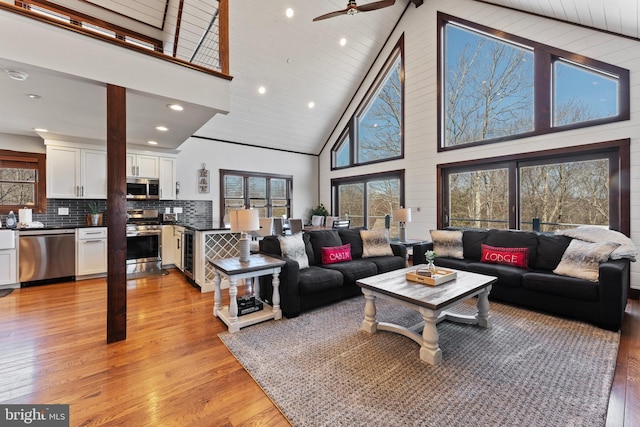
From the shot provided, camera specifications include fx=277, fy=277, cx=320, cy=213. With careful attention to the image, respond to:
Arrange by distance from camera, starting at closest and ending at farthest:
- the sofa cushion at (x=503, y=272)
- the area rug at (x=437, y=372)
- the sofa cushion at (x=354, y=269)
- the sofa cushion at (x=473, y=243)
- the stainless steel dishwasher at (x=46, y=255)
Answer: the area rug at (x=437, y=372), the sofa cushion at (x=503, y=272), the sofa cushion at (x=354, y=269), the sofa cushion at (x=473, y=243), the stainless steel dishwasher at (x=46, y=255)

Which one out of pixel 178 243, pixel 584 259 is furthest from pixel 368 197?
pixel 584 259

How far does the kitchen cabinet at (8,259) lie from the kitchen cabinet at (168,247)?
198cm

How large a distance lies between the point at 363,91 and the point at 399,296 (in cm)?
639

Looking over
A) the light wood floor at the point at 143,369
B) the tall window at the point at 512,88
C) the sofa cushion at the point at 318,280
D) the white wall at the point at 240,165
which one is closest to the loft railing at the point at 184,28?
the white wall at the point at 240,165

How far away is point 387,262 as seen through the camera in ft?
13.7

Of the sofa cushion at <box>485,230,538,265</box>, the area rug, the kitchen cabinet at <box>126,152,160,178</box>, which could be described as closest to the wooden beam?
the area rug

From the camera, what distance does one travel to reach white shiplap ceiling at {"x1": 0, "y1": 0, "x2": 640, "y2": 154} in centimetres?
357

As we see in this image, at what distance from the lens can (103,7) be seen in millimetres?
5312

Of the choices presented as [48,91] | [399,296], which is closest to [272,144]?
[48,91]

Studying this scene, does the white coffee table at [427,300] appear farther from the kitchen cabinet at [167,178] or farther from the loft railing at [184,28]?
the kitchen cabinet at [167,178]

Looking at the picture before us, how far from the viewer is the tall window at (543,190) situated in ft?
12.9

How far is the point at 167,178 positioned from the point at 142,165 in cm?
50

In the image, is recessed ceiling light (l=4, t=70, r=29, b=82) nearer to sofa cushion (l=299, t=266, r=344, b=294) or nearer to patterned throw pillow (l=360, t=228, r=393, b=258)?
sofa cushion (l=299, t=266, r=344, b=294)

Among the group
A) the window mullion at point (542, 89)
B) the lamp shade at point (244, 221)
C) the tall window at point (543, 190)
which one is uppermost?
the window mullion at point (542, 89)
